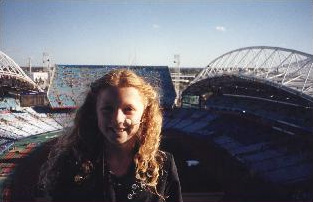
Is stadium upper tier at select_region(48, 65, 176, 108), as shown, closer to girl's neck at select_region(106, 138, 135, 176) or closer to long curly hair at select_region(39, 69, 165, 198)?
long curly hair at select_region(39, 69, 165, 198)

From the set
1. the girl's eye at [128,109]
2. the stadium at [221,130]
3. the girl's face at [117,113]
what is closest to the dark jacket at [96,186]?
the girl's face at [117,113]

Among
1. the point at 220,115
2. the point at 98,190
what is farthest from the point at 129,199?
the point at 220,115

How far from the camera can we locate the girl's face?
2.85 meters

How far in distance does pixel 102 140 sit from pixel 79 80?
66.0 m

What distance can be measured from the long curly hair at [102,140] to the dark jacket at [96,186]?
0.21 feet

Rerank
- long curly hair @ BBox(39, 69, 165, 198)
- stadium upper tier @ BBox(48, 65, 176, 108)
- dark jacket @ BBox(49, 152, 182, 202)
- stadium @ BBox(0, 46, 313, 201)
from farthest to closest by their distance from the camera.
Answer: stadium upper tier @ BBox(48, 65, 176, 108) → stadium @ BBox(0, 46, 313, 201) → long curly hair @ BBox(39, 69, 165, 198) → dark jacket @ BBox(49, 152, 182, 202)

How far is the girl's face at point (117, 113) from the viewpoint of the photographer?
285cm

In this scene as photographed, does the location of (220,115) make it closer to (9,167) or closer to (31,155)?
(31,155)

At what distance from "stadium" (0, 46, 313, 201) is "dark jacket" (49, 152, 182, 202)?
625cm

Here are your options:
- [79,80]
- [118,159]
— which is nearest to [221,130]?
[79,80]

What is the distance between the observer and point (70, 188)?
2832 mm

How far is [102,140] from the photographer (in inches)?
122

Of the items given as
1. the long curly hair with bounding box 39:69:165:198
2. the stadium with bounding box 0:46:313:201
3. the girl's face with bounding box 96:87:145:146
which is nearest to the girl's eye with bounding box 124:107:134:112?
the girl's face with bounding box 96:87:145:146

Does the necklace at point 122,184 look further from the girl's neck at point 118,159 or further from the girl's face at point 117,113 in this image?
the girl's face at point 117,113
